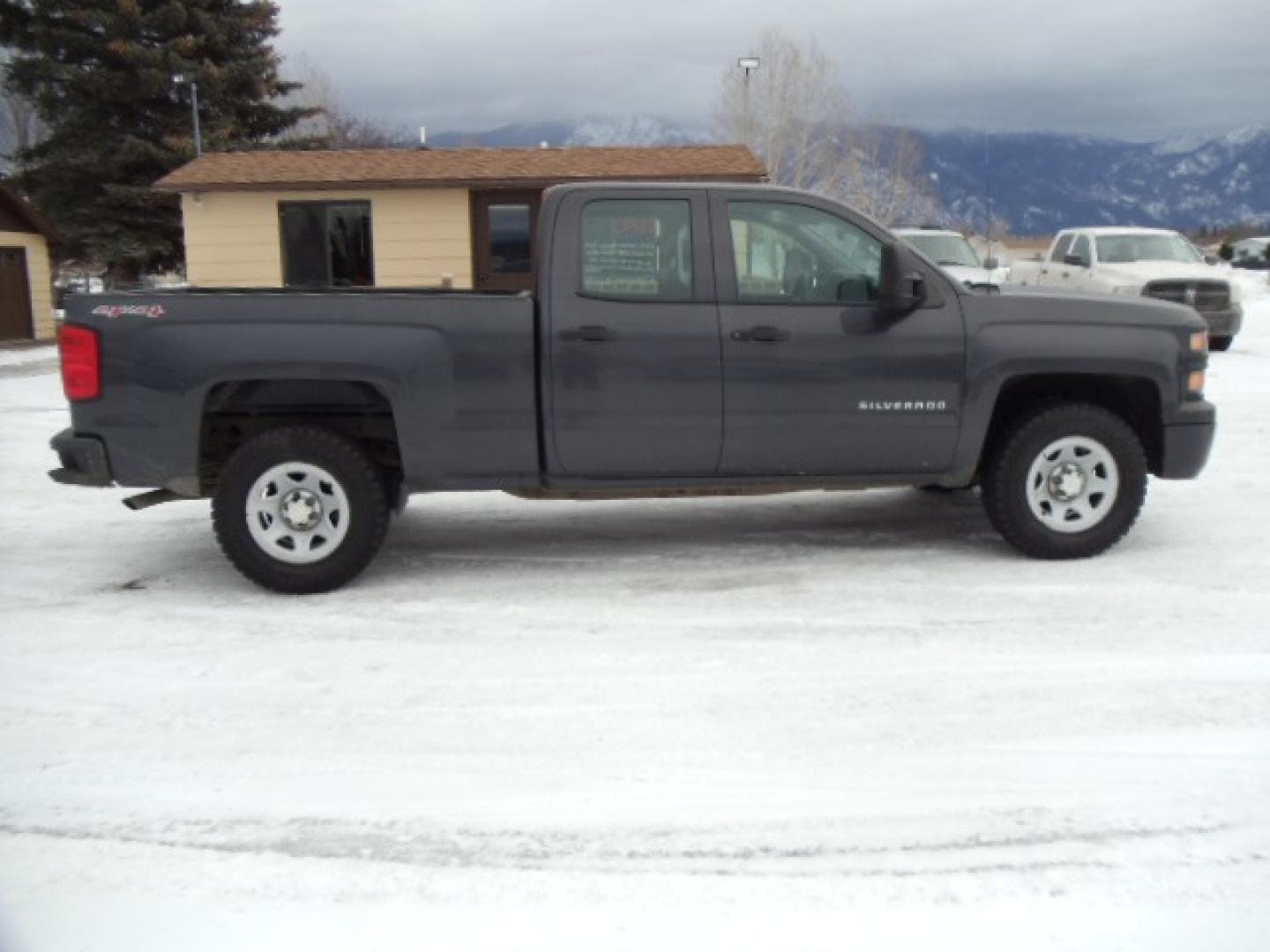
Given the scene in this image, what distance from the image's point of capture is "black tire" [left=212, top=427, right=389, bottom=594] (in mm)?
5281

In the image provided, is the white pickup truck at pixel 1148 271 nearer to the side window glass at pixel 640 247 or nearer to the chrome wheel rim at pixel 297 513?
the side window glass at pixel 640 247

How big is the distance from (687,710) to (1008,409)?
2908 millimetres

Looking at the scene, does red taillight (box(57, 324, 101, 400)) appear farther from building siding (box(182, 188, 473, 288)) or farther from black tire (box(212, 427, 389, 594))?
building siding (box(182, 188, 473, 288))

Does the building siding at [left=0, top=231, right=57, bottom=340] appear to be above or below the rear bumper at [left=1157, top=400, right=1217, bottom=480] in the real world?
above

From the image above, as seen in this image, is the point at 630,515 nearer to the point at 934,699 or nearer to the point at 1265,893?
the point at 934,699

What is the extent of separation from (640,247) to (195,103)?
25.1 meters

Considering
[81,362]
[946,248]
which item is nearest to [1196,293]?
[946,248]

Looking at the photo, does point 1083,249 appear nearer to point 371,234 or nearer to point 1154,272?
point 1154,272

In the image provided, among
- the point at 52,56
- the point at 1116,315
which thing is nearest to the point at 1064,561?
the point at 1116,315

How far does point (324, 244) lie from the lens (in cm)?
2017

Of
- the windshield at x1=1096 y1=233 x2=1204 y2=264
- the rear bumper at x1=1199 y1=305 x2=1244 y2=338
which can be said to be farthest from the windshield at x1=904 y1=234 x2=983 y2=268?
the rear bumper at x1=1199 y1=305 x2=1244 y2=338

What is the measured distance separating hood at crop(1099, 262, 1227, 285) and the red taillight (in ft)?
47.7

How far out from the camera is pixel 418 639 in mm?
4785

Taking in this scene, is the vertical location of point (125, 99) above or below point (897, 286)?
above
